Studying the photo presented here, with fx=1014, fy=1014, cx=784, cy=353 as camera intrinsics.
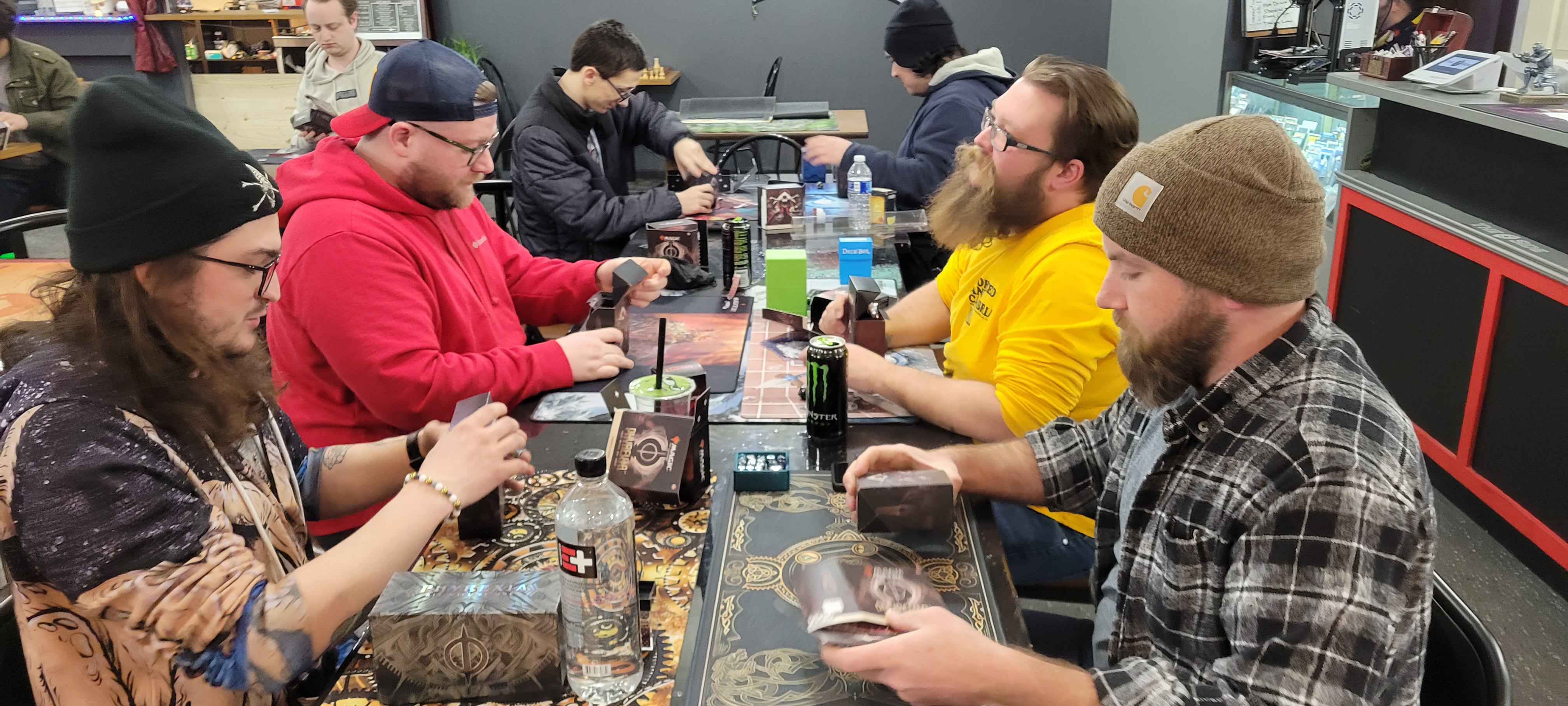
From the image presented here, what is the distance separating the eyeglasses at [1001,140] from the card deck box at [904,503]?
90cm

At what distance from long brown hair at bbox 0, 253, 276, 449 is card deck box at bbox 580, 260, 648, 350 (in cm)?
105

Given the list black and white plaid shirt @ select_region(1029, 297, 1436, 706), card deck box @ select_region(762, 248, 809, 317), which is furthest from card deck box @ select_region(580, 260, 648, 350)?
black and white plaid shirt @ select_region(1029, 297, 1436, 706)

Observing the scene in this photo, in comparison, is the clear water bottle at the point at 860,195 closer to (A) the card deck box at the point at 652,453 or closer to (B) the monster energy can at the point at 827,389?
(B) the monster energy can at the point at 827,389

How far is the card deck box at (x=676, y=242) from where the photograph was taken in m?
2.95

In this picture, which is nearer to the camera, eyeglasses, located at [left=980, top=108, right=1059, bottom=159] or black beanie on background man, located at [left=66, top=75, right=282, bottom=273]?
black beanie on background man, located at [left=66, top=75, right=282, bottom=273]

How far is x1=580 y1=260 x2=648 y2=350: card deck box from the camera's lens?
231 cm

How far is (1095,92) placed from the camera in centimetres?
206

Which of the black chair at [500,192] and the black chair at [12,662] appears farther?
the black chair at [500,192]

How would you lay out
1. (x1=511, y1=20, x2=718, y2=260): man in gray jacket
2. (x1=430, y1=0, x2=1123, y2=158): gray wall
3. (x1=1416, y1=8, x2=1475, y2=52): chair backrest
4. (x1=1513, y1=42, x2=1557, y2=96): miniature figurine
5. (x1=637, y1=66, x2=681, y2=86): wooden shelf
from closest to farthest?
(x1=1513, y1=42, x2=1557, y2=96): miniature figurine
(x1=511, y1=20, x2=718, y2=260): man in gray jacket
(x1=1416, y1=8, x2=1475, y2=52): chair backrest
(x1=637, y1=66, x2=681, y2=86): wooden shelf
(x1=430, y1=0, x2=1123, y2=158): gray wall

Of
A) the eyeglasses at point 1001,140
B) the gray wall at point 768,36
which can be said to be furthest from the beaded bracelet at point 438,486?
the gray wall at point 768,36

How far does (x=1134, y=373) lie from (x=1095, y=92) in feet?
2.99

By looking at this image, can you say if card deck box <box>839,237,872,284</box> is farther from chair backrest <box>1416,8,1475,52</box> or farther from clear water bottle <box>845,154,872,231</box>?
chair backrest <box>1416,8,1475,52</box>

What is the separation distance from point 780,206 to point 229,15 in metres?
6.31

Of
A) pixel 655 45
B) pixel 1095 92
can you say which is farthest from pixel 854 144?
pixel 655 45
